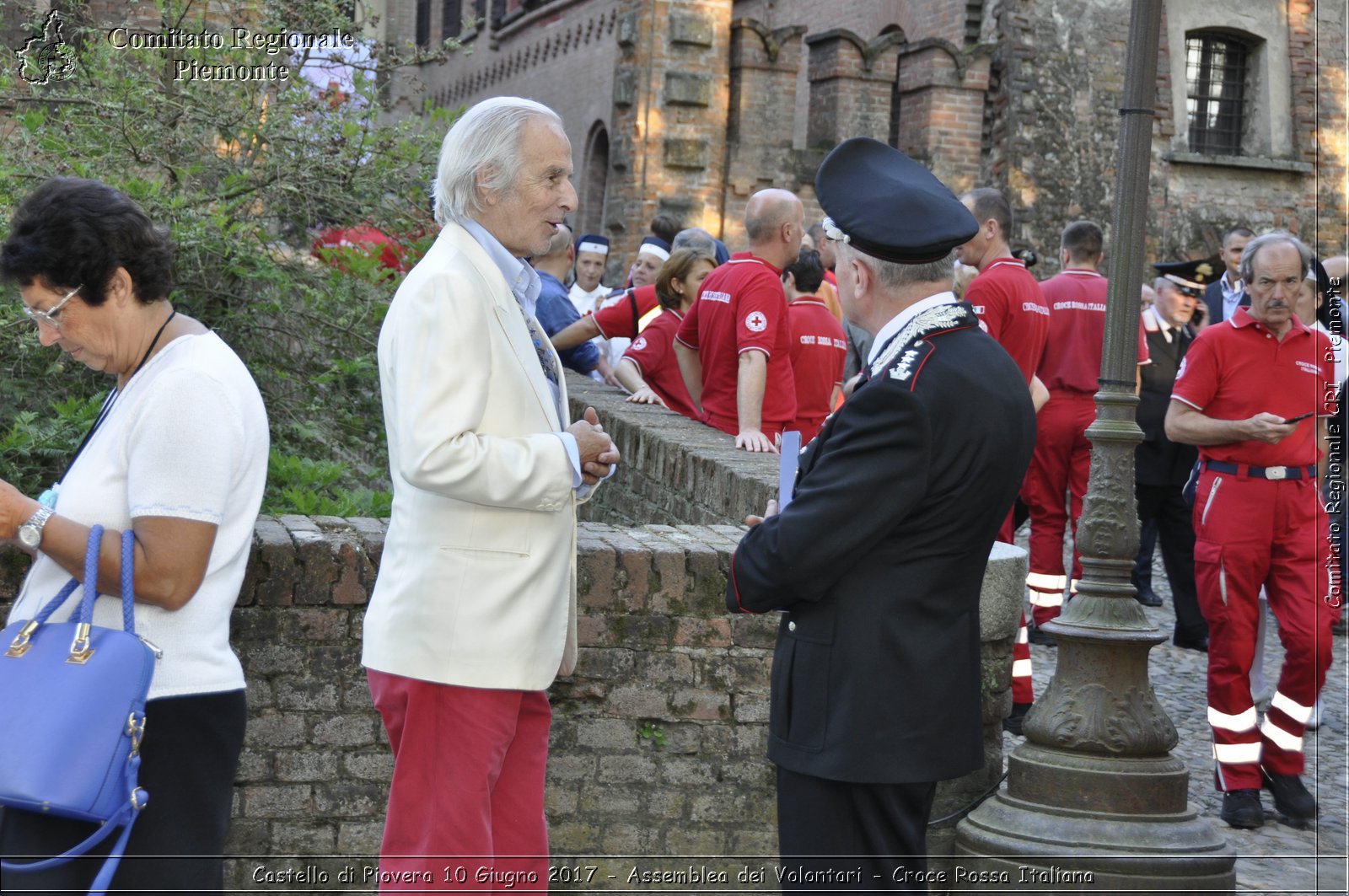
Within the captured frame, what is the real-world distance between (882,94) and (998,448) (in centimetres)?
1538

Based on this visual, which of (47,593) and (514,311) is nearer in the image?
(47,593)

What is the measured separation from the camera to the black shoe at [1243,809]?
6.21 meters

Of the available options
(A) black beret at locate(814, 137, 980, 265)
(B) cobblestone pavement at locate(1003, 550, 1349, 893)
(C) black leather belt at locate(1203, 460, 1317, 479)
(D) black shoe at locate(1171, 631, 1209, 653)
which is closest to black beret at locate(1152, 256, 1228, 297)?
(B) cobblestone pavement at locate(1003, 550, 1349, 893)

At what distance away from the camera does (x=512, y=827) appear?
342 centimetres

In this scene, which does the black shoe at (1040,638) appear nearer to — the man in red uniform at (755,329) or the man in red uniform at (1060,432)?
the man in red uniform at (1060,432)

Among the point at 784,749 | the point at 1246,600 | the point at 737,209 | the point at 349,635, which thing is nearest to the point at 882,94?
the point at 737,209

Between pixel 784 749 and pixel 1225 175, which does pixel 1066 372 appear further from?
pixel 1225 175

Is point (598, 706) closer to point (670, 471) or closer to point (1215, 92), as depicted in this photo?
point (670, 471)

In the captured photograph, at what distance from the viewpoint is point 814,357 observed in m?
7.84

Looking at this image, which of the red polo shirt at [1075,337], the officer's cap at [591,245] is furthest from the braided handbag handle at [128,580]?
the officer's cap at [591,245]

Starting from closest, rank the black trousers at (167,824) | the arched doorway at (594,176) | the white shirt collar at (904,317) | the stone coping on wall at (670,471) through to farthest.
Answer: the black trousers at (167,824) → the white shirt collar at (904,317) → the stone coping on wall at (670,471) → the arched doorway at (594,176)

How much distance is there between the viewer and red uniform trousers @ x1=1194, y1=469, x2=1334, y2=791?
637cm

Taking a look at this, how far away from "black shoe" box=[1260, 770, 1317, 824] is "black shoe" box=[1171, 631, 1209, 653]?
2.86 metres

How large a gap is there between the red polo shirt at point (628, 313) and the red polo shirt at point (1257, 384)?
3.38m
